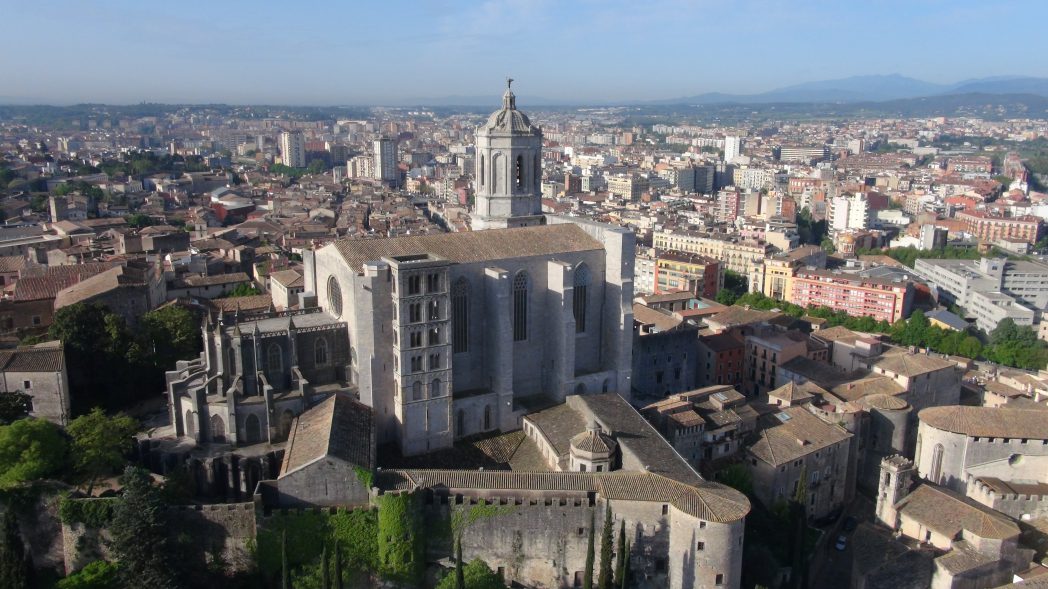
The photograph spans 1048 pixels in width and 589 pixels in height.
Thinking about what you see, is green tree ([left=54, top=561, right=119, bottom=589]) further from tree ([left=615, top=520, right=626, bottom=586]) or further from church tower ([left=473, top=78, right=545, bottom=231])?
church tower ([left=473, top=78, right=545, bottom=231])

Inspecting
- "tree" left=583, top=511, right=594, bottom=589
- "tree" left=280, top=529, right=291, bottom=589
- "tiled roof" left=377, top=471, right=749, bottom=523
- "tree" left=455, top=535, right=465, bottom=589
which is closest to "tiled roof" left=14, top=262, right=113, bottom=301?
"tree" left=280, top=529, right=291, bottom=589

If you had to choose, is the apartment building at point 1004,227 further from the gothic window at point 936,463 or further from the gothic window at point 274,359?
the gothic window at point 274,359

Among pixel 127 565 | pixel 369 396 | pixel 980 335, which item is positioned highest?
pixel 369 396

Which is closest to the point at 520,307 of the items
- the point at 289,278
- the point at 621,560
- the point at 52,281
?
the point at 621,560

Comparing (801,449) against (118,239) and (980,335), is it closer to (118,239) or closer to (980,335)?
(980,335)

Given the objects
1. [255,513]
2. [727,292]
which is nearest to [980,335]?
[727,292]

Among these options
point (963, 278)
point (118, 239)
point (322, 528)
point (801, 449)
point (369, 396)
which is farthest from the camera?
point (963, 278)

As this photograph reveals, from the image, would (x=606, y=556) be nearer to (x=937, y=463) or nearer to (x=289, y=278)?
(x=937, y=463)
